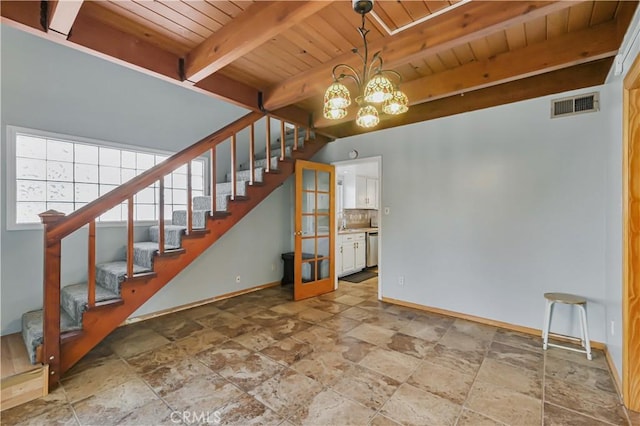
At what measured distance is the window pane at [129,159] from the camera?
3.52 metres

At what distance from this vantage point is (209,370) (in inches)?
93.9

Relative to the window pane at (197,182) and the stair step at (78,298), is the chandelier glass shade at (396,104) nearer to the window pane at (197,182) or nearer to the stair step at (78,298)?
the stair step at (78,298)

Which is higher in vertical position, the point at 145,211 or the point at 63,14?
the point at 63,14

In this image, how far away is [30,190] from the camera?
9.41 feet

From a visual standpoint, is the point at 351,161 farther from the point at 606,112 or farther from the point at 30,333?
the point at 30,333

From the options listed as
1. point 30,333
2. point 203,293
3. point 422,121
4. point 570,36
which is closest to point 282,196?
point 203,293

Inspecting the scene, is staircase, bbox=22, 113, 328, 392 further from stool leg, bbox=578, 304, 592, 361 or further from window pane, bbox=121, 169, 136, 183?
stool leg, bbox=578, 304, 592, 361

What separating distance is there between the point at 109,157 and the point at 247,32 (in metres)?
2.47

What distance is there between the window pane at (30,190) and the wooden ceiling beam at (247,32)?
1.97m

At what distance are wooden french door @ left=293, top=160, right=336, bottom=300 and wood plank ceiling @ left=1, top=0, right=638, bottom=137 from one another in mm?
1506

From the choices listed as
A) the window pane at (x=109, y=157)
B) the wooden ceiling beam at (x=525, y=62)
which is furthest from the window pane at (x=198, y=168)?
the wooden ceiling beam at (x=525, y=62)

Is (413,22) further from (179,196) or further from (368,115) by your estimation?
(179,196)

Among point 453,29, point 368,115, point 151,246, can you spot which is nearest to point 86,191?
point 151,246

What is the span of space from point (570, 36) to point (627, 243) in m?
1.75
